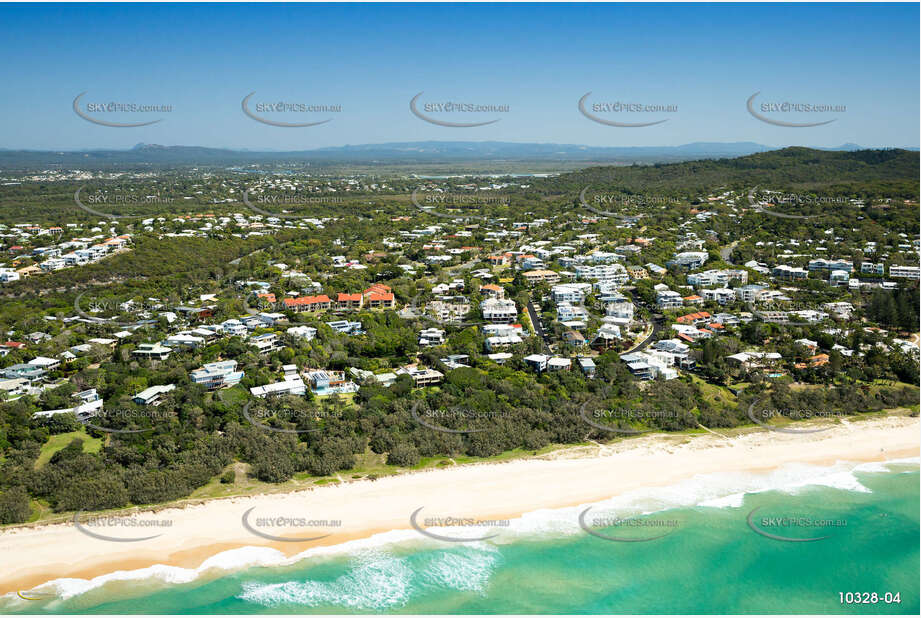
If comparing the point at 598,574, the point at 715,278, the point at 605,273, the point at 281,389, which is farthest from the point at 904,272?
the point at 281,389

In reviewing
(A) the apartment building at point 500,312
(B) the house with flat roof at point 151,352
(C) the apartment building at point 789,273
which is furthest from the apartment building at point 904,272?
(B) the house with flat roof at point 151,352

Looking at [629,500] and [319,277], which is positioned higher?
[319,277]

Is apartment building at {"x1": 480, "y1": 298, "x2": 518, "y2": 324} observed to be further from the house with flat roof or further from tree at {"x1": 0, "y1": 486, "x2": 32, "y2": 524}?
tree at {"x1": 0, "y1": 486, "x2": 32, "y2": 524}

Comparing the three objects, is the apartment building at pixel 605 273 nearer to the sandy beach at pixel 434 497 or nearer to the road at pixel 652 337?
the road at pixel 652 337

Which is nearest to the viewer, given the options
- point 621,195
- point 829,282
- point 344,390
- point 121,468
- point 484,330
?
point 121,468

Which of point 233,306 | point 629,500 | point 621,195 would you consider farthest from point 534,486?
point 621,195

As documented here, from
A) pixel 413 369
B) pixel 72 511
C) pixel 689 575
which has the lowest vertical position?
pixel 689 575

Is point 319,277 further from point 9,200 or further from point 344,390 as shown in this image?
point 9,200
